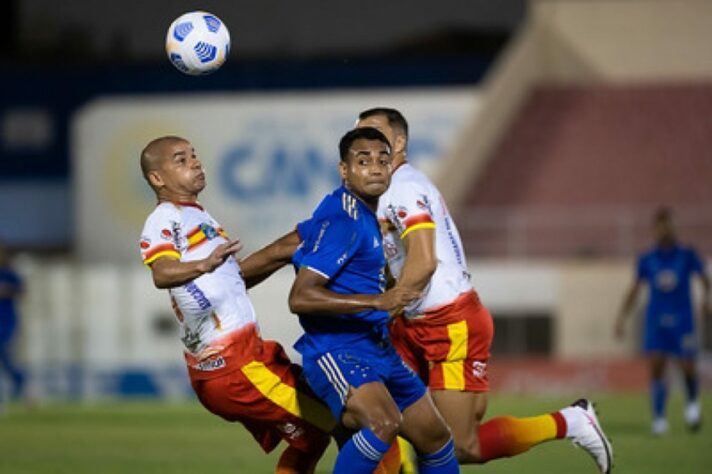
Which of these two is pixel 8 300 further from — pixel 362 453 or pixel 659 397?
pixel 362 453

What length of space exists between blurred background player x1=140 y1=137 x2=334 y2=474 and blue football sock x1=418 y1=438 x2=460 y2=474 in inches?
21.8

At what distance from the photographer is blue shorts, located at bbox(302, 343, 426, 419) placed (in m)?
8.66

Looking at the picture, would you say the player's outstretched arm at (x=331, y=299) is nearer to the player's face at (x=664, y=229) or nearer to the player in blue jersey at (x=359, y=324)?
the player in blue jersey at (x=359, y=324)

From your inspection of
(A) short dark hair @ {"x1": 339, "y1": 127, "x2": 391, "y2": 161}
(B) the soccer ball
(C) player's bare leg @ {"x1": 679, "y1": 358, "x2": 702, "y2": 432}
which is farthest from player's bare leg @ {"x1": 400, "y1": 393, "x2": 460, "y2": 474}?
(C) player's bare leg @ {"x1": 679, "y1": 358, "x2": 702, "y2": 432}

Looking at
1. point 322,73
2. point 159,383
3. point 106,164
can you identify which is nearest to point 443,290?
point 159,383

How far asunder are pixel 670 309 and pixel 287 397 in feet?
31.4

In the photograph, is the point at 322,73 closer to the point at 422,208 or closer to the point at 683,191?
the point at 683,191

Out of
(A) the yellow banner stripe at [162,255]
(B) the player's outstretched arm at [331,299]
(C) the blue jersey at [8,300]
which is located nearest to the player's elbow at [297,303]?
(B) the player's outstretched arm at [331,299]

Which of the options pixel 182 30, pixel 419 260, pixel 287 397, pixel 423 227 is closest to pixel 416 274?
pixel 419 260

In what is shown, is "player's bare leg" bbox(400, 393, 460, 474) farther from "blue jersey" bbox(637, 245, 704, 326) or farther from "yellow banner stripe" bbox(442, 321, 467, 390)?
"blue jersey" bbox(637, 245, 704, 326)

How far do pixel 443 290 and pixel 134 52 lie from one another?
36.7 metres

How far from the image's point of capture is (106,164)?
3925 centimetres

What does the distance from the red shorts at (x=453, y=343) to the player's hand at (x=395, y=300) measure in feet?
5.12

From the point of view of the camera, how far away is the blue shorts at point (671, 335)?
1783 cm
